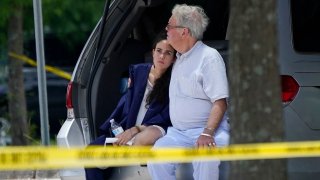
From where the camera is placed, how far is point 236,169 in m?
4.66

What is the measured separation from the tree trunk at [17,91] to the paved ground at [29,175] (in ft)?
8.27

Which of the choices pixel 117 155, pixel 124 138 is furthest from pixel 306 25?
pixel 117 155

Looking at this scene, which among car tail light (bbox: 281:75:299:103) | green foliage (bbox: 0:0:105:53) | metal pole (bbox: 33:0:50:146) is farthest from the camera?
green foliage (bbox: 0:0:105:53)

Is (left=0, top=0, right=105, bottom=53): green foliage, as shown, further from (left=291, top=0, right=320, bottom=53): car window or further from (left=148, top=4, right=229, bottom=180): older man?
(left=291, top=0, right=320, bottom=53): car window

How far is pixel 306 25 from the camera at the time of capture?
597 cm

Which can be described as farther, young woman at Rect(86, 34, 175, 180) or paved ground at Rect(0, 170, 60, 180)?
paved ground at Rect(0, 170, 60, 180)

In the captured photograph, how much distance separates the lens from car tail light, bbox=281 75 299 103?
18.6 ft

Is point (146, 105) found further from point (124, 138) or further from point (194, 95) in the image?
point (194, 95)

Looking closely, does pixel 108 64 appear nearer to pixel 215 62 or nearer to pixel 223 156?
pixel 215 62

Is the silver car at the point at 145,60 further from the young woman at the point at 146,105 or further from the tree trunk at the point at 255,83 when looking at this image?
the tree trunk at the point at 255,83

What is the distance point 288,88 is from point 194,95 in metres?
0.61

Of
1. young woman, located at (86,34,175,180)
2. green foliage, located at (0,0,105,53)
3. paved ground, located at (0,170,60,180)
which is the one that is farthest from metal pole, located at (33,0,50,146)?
green foliage, located at (0,0,105,53)

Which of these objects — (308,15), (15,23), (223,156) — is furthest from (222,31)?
(15,23)

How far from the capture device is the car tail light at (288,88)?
5668 millimetres
